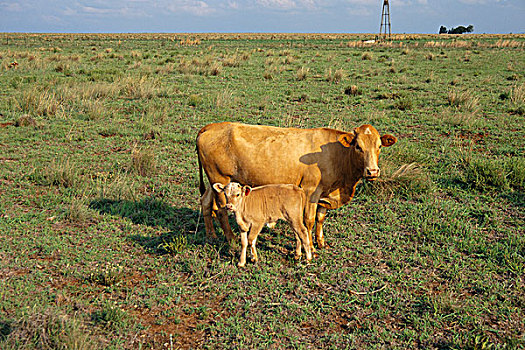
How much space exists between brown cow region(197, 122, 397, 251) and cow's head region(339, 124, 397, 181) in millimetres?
14

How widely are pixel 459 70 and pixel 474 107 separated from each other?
11.7 meters

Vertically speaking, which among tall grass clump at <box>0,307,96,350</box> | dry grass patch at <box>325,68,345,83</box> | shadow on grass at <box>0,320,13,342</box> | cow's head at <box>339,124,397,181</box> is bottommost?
shadow on grass at <box>0,320,13,342</box>

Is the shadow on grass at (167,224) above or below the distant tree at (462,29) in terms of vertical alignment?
below

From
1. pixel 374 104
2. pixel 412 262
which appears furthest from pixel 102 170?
pixel 374 104

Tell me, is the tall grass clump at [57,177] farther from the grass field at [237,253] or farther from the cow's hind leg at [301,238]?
the cow's hind leg at [301,238]

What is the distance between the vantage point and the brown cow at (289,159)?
544 centimetres

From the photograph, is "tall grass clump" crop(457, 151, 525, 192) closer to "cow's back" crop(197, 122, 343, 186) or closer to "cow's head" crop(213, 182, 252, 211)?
"cow's back" crop(197, 122, 343, 186)

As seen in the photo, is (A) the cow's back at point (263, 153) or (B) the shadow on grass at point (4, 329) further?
(A) the cow's back at point (263, 153)

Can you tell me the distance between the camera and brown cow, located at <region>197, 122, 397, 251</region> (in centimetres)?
544

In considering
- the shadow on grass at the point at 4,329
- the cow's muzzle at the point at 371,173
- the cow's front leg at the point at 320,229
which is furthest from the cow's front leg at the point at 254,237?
the shadow on grass at the point at 4,329

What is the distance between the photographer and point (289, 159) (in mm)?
5430

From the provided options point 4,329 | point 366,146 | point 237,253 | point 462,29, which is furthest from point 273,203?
point 462,29

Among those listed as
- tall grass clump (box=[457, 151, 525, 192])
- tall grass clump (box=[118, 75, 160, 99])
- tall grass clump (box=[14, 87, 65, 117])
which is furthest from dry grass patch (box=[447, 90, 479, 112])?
tall grass clump (box=[14, 87, 65, 117])

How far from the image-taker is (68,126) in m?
11.9
